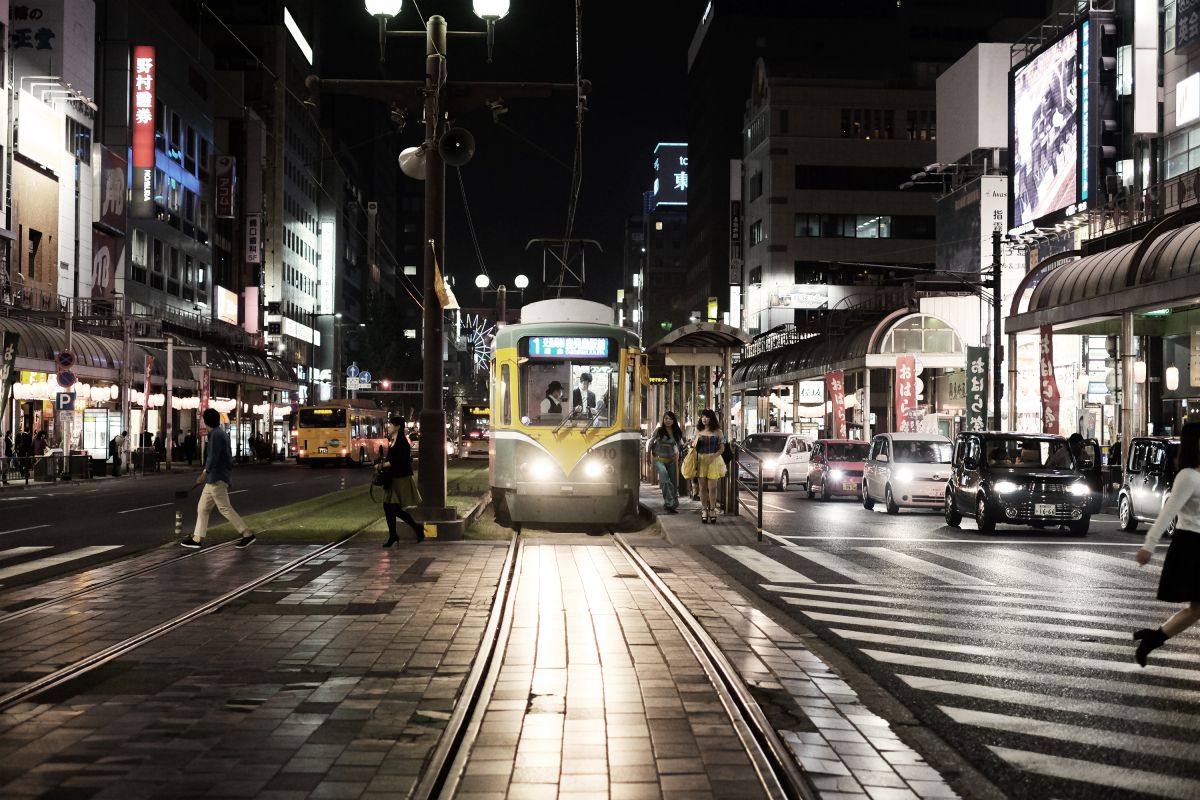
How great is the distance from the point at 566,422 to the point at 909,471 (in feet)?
31.4

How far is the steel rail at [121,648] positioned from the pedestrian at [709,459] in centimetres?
830

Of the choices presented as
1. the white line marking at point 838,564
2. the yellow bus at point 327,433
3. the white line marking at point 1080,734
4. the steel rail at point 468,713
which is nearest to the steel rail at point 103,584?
→ the steel rail at point 468,713

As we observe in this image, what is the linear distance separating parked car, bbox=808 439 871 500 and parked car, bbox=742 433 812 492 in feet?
13.5

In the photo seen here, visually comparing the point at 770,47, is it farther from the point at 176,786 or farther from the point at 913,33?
the point at 176,786

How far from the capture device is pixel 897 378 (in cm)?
4491

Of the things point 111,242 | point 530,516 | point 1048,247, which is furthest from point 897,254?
point 530,516

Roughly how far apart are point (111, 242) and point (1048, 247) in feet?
143

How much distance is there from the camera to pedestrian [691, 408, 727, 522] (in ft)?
68.7

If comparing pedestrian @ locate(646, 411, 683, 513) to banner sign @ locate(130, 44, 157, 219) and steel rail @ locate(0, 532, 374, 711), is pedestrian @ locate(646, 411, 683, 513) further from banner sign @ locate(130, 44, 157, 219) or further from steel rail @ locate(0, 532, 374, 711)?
banner sign @ locate(130, 44, 157, 219)

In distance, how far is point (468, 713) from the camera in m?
7.16

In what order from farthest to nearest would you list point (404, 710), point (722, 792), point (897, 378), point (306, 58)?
1. point (306, 58)
2. point (897, 378)
3. point (404, 710)
4. point (722, 792)

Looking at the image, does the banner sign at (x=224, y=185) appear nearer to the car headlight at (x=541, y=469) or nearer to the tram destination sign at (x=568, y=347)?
the tram destination sign at (x=568, y=347)

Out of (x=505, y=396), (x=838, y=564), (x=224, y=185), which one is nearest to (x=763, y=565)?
(x=838, y=564)

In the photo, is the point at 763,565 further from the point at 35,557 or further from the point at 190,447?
the point at 190,447
